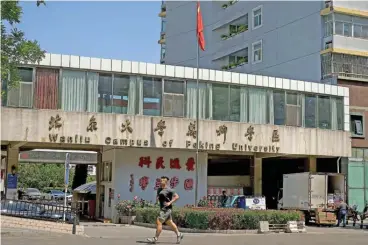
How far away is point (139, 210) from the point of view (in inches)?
946

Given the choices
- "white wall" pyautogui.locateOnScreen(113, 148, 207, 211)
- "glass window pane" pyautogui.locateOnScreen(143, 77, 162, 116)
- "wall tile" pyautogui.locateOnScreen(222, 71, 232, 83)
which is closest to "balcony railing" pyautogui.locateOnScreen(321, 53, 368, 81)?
"wall tile" pyautogui.locateOnScreen(222, 71, 232, 83)

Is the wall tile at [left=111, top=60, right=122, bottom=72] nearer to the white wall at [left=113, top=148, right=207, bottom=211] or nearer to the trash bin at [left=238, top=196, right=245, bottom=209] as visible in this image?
the white wall at [left=113, top=148, right=207, bottom=211]

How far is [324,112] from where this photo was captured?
3111 centimetres

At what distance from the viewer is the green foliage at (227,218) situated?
19625 millimetres

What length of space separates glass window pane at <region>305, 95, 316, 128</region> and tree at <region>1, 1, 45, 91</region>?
1899 cm

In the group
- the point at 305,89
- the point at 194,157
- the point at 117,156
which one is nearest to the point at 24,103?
the point at 117,156

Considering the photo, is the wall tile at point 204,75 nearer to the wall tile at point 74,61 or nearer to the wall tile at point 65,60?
the wall tile at point 74,61

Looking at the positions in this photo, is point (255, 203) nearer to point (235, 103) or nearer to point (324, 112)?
point (235, 103)

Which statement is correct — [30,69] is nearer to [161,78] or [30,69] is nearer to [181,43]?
[161,78]

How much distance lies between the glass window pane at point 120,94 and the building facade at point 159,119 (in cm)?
5

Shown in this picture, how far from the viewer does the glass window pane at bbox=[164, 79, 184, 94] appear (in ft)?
88.3

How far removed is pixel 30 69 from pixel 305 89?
1491 cm

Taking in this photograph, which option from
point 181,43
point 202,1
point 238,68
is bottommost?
point 238,68

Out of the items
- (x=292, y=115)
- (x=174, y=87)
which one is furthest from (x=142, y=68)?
(x=292, y=115)
